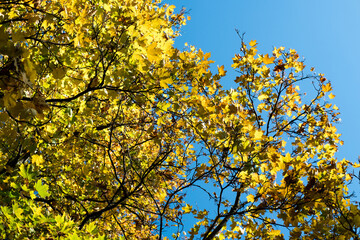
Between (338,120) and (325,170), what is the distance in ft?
7.67

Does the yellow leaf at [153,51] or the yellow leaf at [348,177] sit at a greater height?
the yellow leaf at [348,177]

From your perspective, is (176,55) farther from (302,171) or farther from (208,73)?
(302,171)

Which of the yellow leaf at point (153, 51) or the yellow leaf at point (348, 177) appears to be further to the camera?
the yellow leaf at point (348, 177)

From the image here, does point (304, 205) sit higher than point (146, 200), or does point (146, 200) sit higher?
point (146, 200)

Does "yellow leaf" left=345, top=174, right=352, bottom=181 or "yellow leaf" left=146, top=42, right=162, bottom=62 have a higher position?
"yellow leaf" left=345, top=174, right=352, bottom=181

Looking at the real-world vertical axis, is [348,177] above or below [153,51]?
above

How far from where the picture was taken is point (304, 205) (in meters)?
2.70

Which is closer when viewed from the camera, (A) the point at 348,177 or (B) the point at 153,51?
(B) the point at 153,51

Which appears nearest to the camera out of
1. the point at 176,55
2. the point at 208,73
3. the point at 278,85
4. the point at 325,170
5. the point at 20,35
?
the point at 20,35

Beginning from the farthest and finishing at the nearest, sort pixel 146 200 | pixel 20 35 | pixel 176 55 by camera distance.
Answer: pixel 146 200 < pixel 176 55 < pixel 20 35

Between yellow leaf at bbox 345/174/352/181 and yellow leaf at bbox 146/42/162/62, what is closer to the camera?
yellow leaf at bbox 146/42/162/62

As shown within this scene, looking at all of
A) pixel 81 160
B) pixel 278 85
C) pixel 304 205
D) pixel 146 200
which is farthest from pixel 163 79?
pixel 146 200

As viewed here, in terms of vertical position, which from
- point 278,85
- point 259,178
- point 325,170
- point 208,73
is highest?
point 278,85

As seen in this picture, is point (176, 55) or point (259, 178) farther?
point (259, 178)
